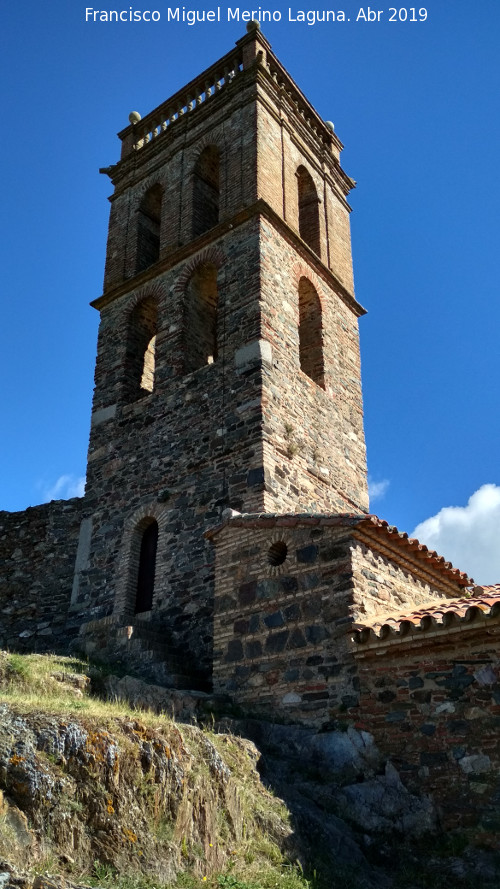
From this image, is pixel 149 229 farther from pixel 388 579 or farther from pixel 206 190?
pixel 388 579

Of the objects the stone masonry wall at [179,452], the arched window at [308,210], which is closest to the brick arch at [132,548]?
the stone masonry wall at [179,452]

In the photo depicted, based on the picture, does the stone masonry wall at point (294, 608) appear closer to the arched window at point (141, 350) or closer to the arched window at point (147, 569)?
the arched window at point (147, 569)

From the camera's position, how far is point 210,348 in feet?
52.6

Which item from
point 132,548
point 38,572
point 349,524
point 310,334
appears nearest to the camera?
point 349,524

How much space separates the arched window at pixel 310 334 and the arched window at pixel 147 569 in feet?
14.5

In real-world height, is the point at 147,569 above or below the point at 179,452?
below

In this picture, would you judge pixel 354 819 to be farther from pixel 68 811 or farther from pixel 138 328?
pixel 138 328

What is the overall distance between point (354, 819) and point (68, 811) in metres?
3.65

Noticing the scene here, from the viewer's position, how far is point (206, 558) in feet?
40.2

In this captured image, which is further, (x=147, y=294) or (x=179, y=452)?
(x=147, y=294)

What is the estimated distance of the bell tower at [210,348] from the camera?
1274cm

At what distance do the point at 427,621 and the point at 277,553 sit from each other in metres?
2.48

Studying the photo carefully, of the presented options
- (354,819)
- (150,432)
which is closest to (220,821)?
(354,819)

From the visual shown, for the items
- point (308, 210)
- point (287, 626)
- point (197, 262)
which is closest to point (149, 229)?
point (197, 262)
